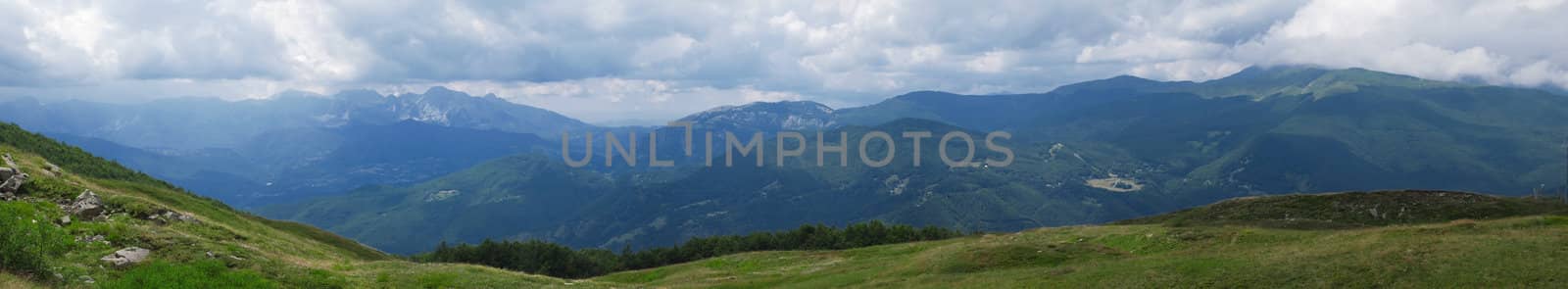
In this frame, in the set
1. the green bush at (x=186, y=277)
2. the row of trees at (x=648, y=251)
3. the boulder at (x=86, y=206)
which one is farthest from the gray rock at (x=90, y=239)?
the row of trees at (x=648, y=251)

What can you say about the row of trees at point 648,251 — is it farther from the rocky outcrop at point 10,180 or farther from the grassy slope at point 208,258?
the rocky outcrop at point 10,180

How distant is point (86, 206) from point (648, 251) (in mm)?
90440

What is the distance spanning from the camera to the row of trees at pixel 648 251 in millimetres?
111938

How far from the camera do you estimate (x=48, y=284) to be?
23.0m

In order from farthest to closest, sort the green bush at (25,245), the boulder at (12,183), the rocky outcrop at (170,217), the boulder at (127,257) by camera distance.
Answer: the rocky outcrop at (170,217) < the boulder at (12,183) < the boulder at (127,257) < the green bush at (25,245)

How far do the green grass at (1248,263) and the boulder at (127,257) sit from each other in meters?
31.9

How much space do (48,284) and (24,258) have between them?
4.12 feet

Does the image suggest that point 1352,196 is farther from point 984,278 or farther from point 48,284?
point 48,284

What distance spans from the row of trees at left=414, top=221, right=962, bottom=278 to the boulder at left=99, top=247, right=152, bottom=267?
78.8m

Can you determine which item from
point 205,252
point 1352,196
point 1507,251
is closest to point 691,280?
point 205,252

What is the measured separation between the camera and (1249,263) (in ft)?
107

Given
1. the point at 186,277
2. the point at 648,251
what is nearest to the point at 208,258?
the point at 186,277

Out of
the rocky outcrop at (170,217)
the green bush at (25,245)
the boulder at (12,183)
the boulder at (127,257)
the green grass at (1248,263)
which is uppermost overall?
the boulder at (12,183)

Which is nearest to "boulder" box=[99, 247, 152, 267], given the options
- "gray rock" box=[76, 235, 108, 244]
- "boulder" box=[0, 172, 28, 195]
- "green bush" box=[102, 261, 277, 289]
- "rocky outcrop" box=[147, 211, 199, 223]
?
"gray rock" box=[76, 235, 108, 244]
